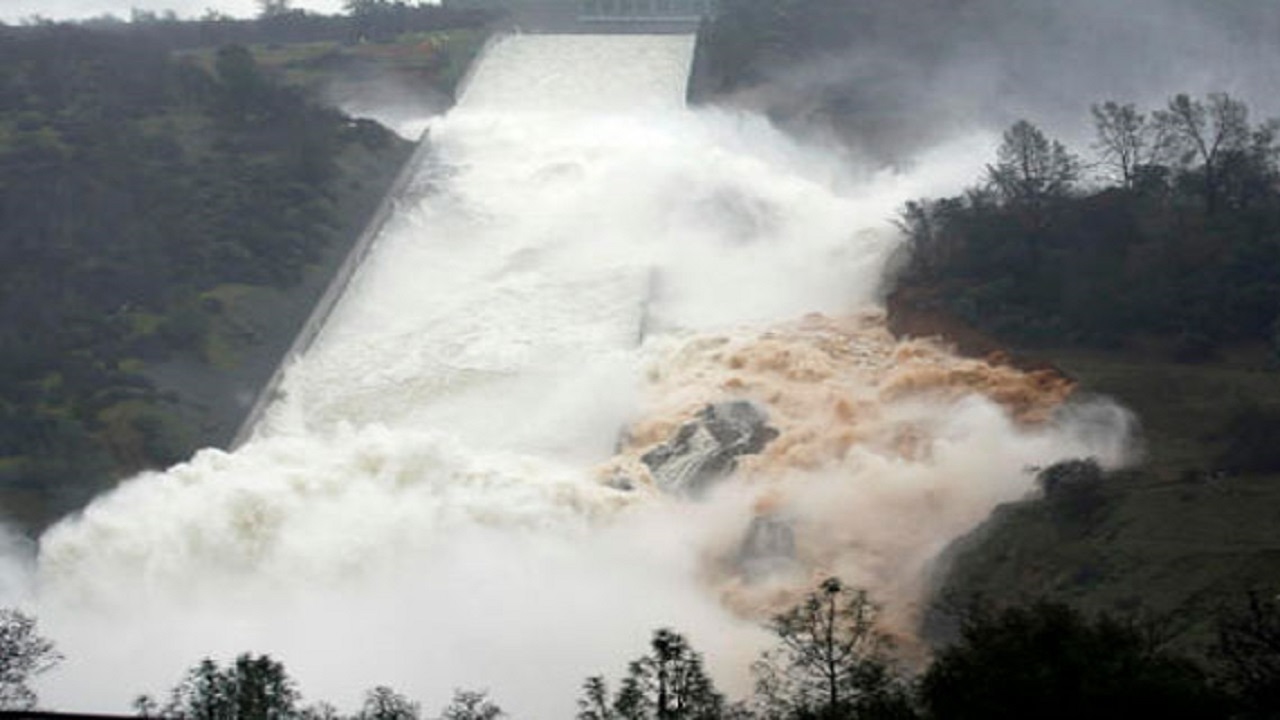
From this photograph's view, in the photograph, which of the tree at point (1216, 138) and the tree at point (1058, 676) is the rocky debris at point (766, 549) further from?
the tree at point (1216, 138)

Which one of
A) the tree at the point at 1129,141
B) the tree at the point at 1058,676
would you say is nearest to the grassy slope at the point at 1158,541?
the tree at the point at 1058,676

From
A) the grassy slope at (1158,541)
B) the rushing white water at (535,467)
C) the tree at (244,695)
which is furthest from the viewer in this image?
the rushing white water at (535,467)

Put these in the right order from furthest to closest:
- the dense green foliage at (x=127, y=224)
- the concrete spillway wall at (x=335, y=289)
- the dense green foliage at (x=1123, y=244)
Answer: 1. the concrete spillway wall at (x=335, y=289)
2. the dense green foliage at (x=127, y=224)
3. the dense green foliage at (x=1123, y=244)

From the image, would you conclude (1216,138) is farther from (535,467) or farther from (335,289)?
(335,289)

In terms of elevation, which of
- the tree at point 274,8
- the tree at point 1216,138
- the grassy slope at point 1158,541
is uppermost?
the tree at point 274,8

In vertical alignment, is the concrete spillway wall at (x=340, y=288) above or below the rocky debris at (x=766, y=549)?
above

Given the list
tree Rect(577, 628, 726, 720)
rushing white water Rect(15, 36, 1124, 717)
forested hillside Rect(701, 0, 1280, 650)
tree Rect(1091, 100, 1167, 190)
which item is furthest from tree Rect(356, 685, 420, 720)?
tree Rect(1091, 100, 1167, 190)

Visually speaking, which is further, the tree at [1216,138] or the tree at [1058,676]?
the tree at [1216,138]
